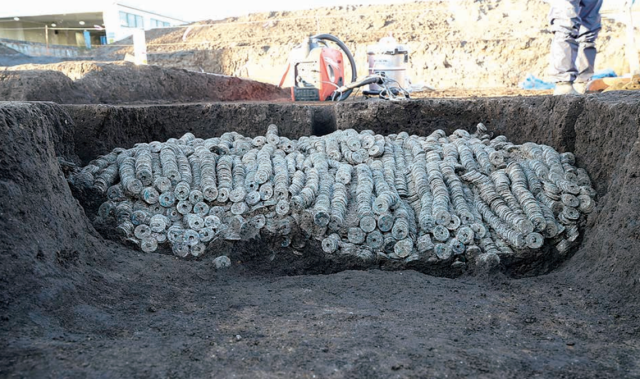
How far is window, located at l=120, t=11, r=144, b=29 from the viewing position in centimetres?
2580

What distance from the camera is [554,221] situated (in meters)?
4.14

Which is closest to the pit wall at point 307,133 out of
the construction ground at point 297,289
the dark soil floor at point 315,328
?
the construction ground at point 297,289

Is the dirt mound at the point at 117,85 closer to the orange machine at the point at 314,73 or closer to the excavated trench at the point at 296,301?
the orange machine at the point at 314,73

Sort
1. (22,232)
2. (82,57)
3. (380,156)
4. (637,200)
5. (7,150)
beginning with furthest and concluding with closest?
(82,57), (380,156), (637,200), (7,150), (22,232)

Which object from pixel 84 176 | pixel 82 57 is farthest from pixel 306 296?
pixel 82 57

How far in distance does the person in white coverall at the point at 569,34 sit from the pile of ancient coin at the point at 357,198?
135 cm

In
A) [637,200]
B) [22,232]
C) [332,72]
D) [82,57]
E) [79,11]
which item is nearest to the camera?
[22,232]

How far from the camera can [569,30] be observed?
5.78 m

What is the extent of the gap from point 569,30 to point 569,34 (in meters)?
0.04

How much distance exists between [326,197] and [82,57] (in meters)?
20.1

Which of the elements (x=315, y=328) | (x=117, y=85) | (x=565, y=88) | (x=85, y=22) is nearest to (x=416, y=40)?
(x=117, y=85)

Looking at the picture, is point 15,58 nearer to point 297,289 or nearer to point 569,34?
point 569,34

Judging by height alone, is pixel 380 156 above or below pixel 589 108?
below

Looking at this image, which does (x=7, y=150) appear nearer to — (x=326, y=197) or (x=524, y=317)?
(x=326, y=197)
